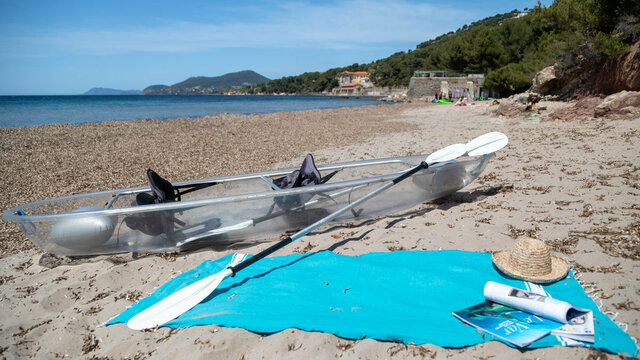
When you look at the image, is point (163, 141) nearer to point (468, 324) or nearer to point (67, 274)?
point (67, 274)

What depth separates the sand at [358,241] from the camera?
208 centimetres

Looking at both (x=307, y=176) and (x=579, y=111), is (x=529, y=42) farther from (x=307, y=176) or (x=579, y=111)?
(x=307, y=176)

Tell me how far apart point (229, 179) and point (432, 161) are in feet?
8.10

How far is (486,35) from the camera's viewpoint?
3809cm

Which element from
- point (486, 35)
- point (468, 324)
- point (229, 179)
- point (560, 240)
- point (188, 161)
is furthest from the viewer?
point (486, 35)

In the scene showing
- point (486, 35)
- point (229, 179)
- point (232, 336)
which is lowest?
point (232, 336)

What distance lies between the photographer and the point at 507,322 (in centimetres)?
202

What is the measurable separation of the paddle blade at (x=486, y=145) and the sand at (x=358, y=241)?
22.0 inches

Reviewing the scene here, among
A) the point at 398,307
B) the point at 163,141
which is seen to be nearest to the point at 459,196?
the point at 398,307

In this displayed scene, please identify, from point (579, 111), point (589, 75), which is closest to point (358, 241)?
point (579, 111)

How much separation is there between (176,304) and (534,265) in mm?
2523

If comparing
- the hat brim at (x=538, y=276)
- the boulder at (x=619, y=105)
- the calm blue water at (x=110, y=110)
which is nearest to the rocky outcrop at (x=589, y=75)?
the boulder at (x=619, y=105)

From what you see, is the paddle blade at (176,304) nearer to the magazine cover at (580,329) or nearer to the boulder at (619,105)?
the magazine cover at (580,329)

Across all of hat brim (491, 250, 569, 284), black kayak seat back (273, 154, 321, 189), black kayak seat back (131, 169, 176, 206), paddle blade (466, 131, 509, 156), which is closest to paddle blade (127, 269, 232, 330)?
black kayak seat back (131, 169, 176, 206)
